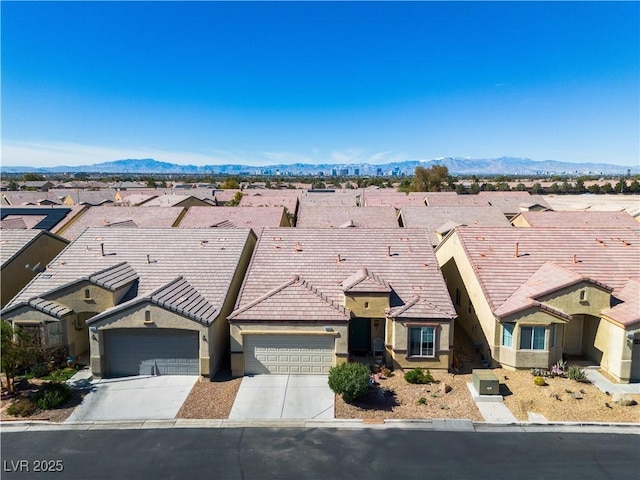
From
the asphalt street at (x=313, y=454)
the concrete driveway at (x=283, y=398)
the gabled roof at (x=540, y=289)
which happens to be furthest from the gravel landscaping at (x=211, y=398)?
the gabled roof at (x=540, y=289)

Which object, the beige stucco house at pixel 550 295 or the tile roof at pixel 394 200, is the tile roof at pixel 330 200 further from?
the beige stucco house at pixel 550 295

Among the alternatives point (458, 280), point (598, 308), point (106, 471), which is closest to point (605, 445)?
point (598, 308)

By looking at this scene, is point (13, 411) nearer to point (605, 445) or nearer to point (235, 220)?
point (605, 445)

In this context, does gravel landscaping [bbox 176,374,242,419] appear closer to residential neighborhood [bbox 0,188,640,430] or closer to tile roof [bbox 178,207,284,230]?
residential neighborhood [bbox 0,188,640,430]

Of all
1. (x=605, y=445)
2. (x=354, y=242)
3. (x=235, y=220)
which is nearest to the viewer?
(x=605, y=445)

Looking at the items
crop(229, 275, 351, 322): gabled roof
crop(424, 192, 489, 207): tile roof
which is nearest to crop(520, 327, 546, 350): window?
crop(229, 275, 351, 322): gabled roof
